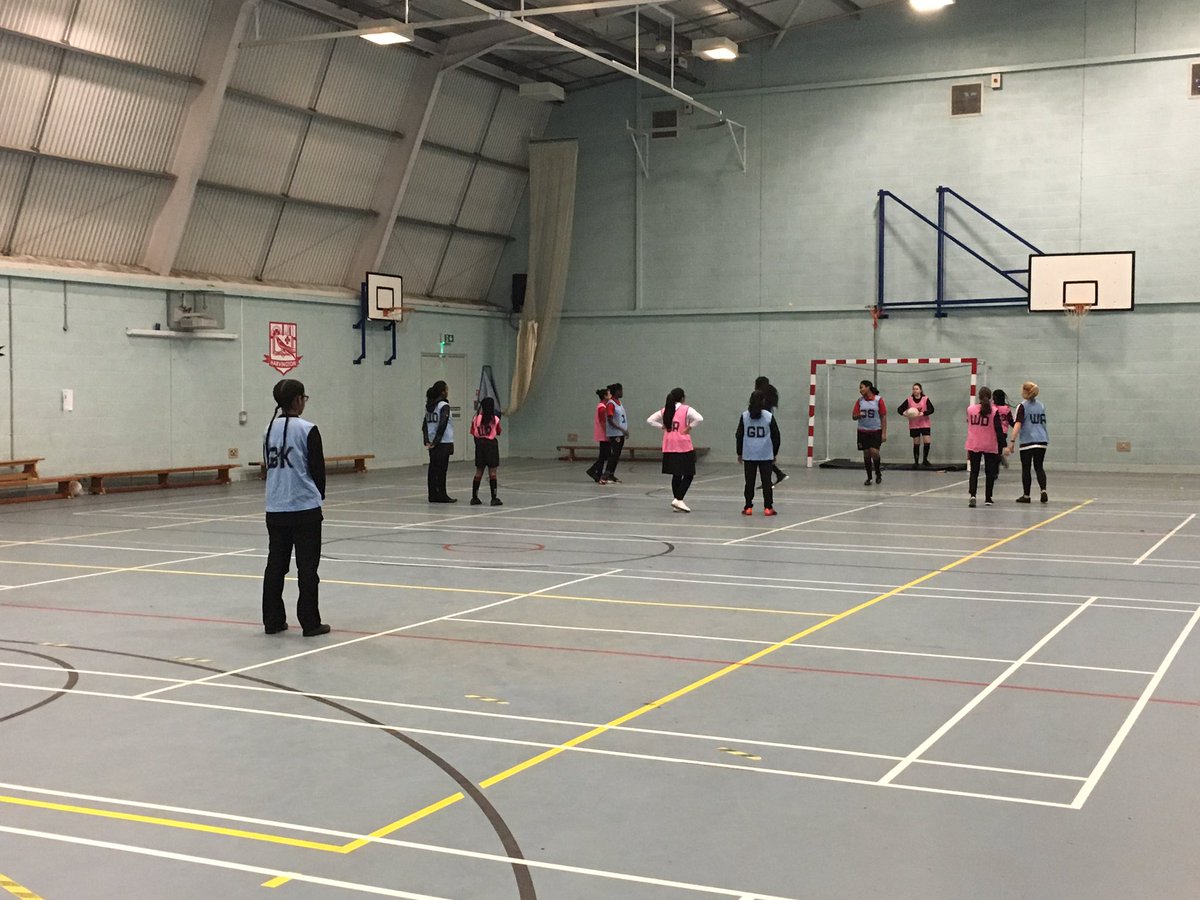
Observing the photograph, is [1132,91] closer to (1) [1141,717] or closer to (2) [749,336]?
(2) [749,336]

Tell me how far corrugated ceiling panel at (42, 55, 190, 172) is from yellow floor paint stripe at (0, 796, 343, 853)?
19079 mm

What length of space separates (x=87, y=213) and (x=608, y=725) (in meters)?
19.8

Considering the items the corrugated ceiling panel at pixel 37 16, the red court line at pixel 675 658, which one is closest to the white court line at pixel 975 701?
the red court line at pixel 675 658

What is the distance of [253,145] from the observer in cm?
2609

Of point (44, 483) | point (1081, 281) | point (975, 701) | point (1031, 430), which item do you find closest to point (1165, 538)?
point (1031, 430)

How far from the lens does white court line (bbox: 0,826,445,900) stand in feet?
15.8

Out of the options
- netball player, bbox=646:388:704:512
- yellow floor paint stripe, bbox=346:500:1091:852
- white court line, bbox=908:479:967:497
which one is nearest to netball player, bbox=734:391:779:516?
netball player, bbox=646:388:704:512

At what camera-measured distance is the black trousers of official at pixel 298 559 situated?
981 cm

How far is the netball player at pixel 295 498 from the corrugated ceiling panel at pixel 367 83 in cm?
1903

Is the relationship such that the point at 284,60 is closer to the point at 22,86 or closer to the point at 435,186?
the point at 22,86

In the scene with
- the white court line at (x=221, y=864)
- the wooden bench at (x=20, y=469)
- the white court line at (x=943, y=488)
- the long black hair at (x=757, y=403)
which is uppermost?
the long black hair at (x=757, y=403)

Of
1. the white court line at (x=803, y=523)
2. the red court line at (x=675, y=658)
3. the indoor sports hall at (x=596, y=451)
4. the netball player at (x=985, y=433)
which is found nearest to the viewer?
the indoor sports hall at (x=596, y=451)

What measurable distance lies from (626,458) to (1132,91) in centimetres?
1499

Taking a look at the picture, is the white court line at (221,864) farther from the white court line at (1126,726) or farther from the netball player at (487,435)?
the netball player at (487,435)
